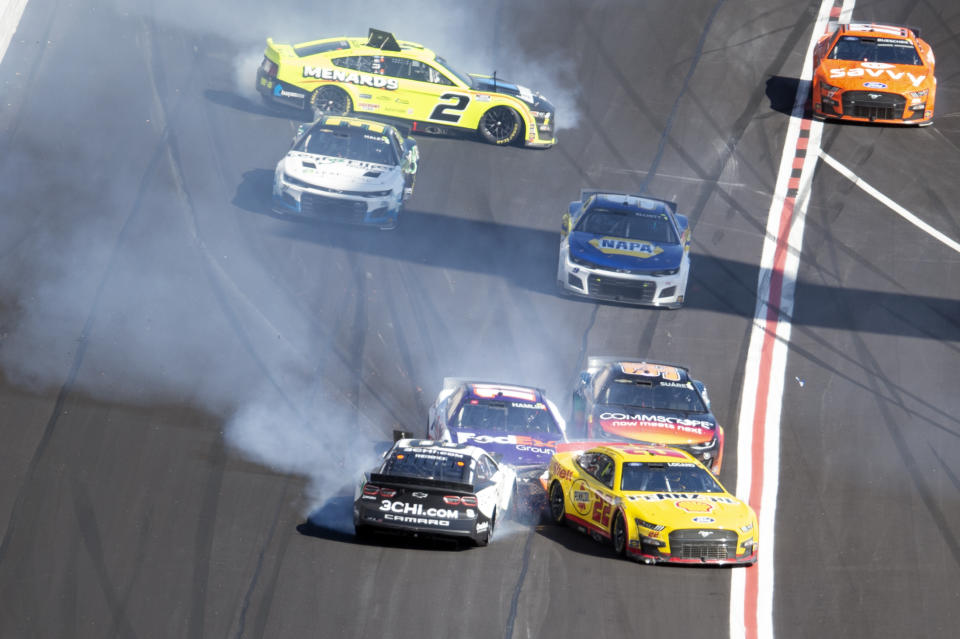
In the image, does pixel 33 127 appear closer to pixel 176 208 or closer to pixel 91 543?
pixel 176 208

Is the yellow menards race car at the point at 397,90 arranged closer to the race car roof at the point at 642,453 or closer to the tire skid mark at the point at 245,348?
the tire skid mark at the point at 245,348

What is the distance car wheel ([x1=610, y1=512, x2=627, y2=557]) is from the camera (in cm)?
1315

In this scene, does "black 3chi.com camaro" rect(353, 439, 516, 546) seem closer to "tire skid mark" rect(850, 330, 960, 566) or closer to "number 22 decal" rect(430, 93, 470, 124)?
"tire skid mark" rect(850, 330, 960, 566)

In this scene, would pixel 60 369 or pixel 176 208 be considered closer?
pixel 60 369

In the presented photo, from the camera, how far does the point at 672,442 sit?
52.8 ft

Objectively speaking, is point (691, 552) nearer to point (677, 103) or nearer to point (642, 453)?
point (642, 453)

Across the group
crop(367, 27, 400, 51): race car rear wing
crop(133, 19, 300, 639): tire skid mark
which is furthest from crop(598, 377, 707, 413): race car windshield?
crop(367, 27, 400, 51): race car rear wing

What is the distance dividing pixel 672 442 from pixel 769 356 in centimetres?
421

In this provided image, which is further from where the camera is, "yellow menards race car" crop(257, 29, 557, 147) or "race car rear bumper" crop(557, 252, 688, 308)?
"yellow menards race car" crop(257, 29, 557, 147)

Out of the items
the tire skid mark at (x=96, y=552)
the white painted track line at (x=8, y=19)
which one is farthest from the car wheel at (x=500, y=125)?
the tire skid mark at (x=96, y=552)

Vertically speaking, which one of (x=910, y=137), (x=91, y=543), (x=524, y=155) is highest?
(x=910, y=137)

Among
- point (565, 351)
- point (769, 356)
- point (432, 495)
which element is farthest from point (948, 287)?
point (432, 495)

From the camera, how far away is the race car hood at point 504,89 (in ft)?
82.4

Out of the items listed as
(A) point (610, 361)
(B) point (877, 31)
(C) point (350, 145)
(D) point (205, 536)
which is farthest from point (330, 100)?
(D) point (205, 536)
